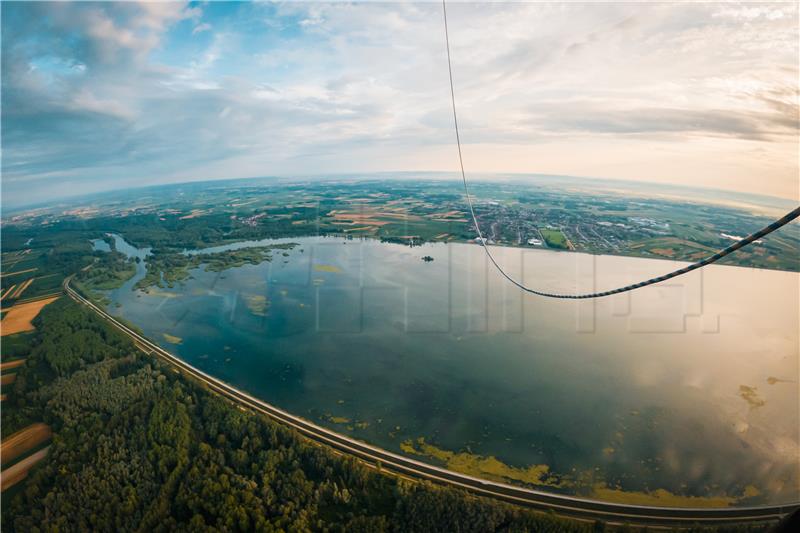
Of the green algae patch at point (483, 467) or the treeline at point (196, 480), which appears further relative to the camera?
the green algae patch at point (483, 467)

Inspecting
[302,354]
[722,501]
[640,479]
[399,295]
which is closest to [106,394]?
[302,354]

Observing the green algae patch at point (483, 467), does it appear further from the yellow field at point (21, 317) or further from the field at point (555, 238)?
the field at point (555, 238)

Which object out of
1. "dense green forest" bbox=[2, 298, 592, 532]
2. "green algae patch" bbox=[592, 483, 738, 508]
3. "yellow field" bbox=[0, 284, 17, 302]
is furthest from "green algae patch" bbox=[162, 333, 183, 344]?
"green algae patch" bbox=[592, 483, 738, 508]

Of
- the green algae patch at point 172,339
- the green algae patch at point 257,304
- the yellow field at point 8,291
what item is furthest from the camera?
the yellow field at point 8,291

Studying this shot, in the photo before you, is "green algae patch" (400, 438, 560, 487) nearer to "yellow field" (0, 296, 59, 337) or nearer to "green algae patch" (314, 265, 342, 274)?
"green algae patch" (314, 265, 342, 274)

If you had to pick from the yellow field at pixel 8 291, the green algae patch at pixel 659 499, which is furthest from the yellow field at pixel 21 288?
the green algae patch at pixel 659 499

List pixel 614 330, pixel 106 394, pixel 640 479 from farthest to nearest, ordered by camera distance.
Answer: pixel 614 330
pixel 106 394
pixel 640 479

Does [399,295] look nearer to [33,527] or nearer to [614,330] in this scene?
[614,330]
